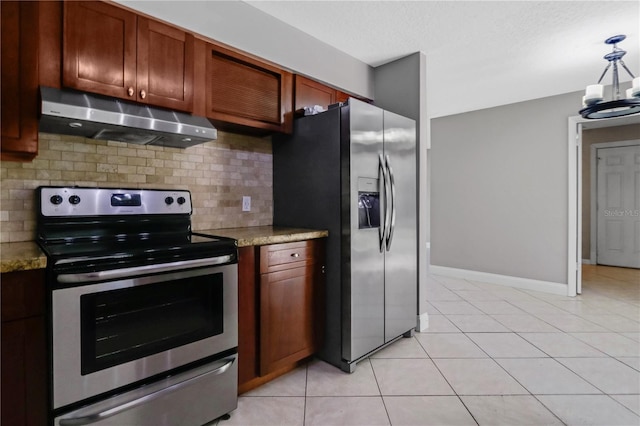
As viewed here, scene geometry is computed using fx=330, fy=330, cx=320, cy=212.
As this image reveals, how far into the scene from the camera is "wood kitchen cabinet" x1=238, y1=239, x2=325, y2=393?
1932 mm

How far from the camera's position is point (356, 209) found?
2242 millimetres

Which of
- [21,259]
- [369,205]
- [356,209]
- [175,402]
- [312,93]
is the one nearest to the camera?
[21,259]

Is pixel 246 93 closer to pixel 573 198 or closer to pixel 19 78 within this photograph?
pixel 19 78

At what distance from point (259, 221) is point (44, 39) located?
166cm

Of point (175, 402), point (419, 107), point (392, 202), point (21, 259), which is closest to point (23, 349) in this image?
point (21, 259)

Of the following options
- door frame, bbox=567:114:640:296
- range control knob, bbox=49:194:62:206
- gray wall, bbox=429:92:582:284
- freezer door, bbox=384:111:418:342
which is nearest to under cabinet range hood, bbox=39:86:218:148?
range control knob, bbox=49:194:62:206

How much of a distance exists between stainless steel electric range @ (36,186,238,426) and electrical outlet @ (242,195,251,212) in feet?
2.21

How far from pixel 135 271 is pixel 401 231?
6.20 ft

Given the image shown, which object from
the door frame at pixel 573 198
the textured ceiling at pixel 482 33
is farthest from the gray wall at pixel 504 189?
the textured ceiling at pixel 482 33

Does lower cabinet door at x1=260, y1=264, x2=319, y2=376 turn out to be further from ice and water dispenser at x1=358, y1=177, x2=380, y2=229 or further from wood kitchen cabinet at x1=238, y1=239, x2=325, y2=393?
ice and water dispenser at x1=358, y1=177, x2=380, y2=229

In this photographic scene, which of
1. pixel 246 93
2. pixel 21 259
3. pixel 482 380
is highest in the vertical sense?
pixel 246 93

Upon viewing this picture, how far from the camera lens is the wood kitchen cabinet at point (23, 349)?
1211mm

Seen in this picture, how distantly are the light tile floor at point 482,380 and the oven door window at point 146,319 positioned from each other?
57 cm

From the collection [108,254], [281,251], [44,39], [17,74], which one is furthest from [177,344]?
[44,39]
